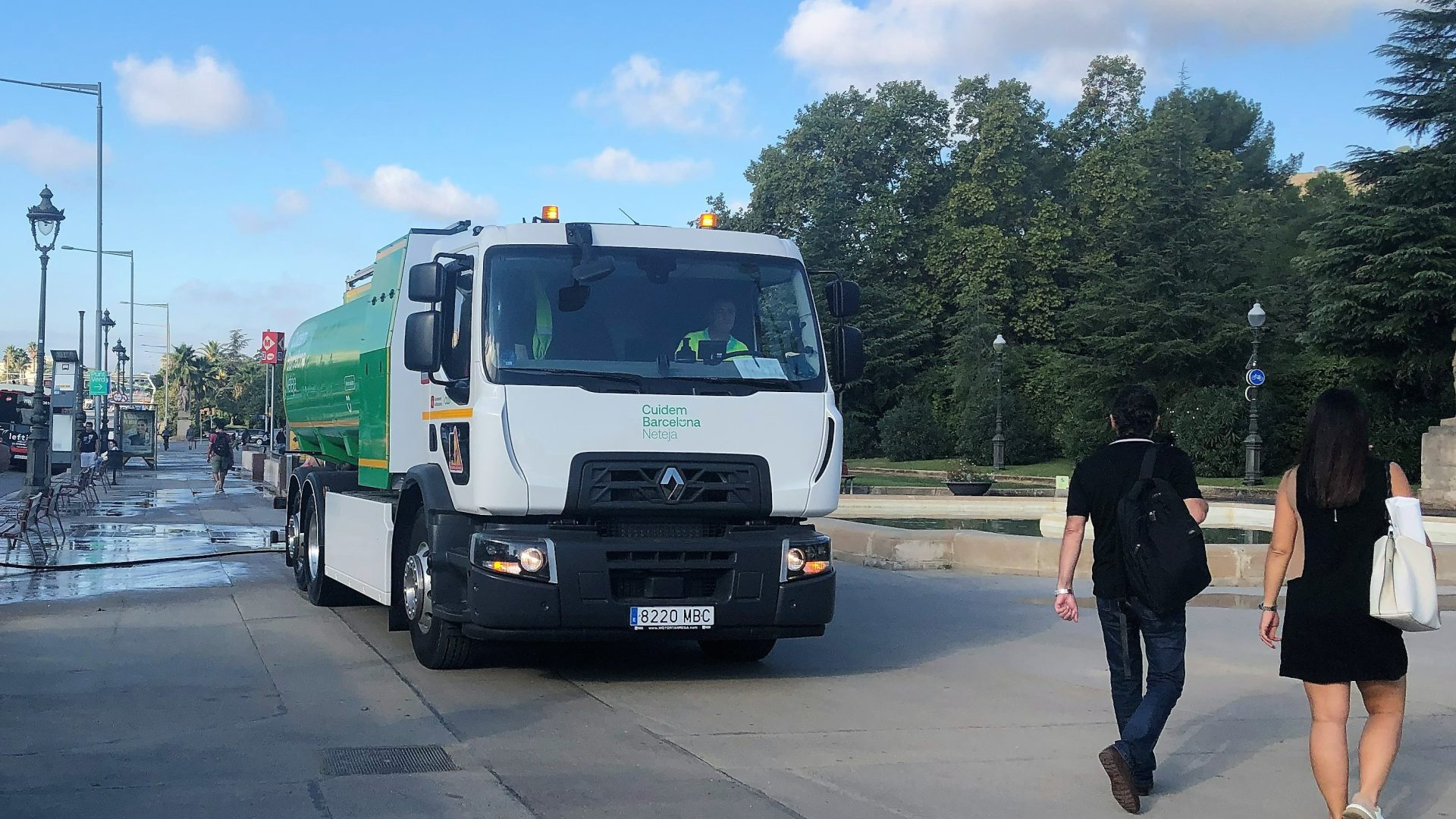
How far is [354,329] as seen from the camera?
40.0 feet

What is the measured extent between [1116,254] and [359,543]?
48.3 m

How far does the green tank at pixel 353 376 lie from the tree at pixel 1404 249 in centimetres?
2735

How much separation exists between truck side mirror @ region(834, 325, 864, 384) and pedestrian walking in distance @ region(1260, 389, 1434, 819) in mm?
4247

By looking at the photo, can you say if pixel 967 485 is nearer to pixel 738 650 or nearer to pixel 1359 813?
pixel 738 650

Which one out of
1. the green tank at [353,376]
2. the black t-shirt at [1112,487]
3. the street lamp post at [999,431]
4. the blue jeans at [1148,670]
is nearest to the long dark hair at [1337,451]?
the black t-shirt at [1112,487]

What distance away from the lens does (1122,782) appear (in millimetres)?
5941

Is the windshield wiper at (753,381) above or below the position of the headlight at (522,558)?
above

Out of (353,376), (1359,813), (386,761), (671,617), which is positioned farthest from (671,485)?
(353,376)

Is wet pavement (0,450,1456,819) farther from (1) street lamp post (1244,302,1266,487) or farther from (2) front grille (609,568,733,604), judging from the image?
(1) street lamp post (1244,302,1266,487)

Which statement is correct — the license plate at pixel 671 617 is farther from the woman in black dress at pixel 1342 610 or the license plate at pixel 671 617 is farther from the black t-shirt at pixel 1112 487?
the woman in black dress at pixel 1342 610

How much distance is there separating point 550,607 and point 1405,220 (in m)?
30.8

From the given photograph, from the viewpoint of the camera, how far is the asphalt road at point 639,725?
20.0 ft

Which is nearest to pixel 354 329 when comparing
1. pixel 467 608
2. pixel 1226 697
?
pixel 467 608

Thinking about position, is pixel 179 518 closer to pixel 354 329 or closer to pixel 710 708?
pixel 354 329
